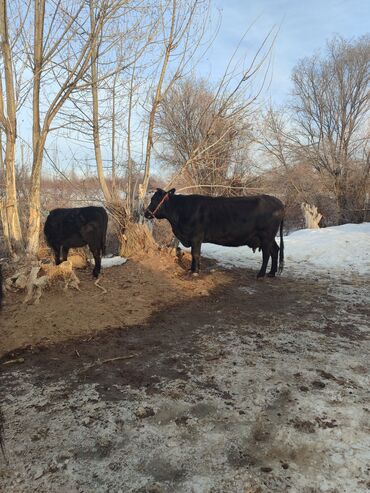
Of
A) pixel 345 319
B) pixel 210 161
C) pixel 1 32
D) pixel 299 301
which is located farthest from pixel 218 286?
pixel 1 32

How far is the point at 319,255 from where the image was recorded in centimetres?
973

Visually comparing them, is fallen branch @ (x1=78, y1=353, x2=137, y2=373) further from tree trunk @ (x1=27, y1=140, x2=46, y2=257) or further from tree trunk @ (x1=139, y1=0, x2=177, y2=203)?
tree trunk @ (x1=139, y1=0, x2=177, y2=203)

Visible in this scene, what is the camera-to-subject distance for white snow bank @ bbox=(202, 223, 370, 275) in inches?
333

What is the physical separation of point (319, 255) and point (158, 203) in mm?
4804

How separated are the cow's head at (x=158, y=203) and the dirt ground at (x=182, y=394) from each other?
219 cm

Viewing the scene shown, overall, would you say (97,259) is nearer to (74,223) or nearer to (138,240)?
(74,223)

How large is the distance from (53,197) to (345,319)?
6663 millimetres

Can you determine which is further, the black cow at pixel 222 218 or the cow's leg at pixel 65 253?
the black cow at pixel 222 218

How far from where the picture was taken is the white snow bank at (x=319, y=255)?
8461mm

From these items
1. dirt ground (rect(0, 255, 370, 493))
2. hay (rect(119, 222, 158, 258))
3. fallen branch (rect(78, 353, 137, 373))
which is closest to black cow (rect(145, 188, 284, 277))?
hay (rect(119, 222, 158, 258))

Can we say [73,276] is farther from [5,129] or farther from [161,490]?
[161,490]

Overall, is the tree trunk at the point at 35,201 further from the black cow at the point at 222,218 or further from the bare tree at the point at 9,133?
the black cow at the point at 222,218

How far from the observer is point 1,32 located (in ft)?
17.6

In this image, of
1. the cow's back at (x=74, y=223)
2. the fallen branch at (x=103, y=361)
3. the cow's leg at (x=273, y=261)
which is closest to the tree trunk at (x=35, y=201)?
the cow's back at (x=74, y=223)
